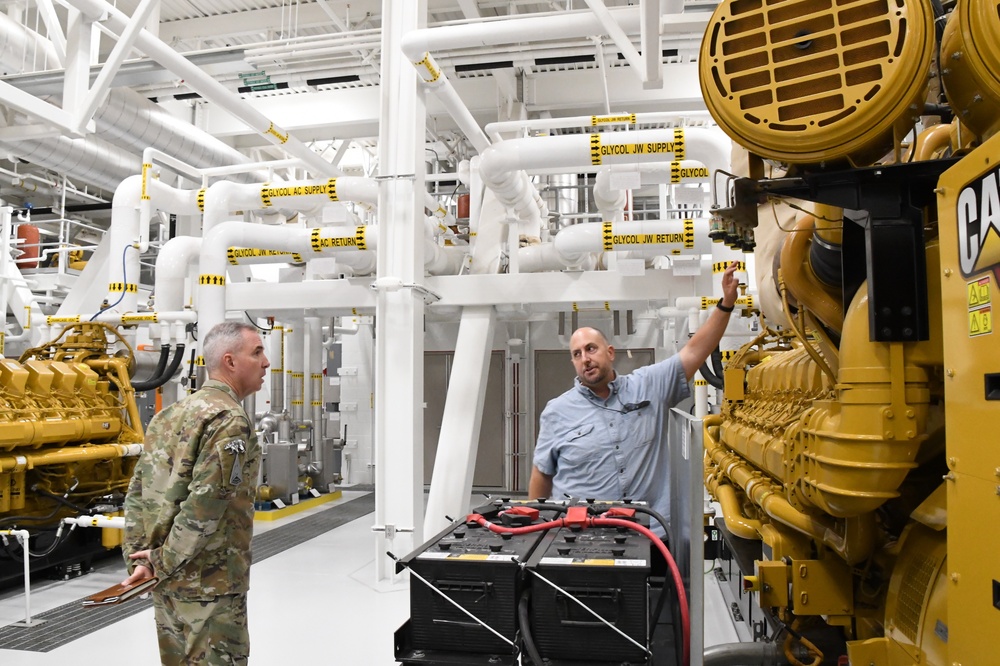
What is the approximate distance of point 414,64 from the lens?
5211 mm

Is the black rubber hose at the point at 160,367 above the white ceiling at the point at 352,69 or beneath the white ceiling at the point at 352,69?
beneath

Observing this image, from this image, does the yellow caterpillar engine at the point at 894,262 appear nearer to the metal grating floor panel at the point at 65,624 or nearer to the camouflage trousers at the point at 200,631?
the camouflage trousers at the point at 200,631

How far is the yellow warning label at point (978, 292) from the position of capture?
129 cm

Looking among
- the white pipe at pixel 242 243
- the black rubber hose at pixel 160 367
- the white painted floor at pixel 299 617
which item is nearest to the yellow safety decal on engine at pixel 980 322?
the white painted floor at pixel 299 617

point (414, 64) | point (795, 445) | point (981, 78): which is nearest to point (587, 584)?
point (795, 445)

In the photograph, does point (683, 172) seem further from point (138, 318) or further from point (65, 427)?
point (65, 427)

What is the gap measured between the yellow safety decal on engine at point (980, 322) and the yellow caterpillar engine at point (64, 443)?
5955 mm

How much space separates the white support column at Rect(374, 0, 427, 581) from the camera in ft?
17.8

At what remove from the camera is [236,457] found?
2.53 metres

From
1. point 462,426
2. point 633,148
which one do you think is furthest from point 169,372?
point 633,148

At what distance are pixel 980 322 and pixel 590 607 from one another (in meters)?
1.08

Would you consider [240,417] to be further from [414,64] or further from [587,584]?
[414,64]

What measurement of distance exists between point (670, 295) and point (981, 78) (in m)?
4.75

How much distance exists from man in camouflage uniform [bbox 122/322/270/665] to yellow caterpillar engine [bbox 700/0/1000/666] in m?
1.84
